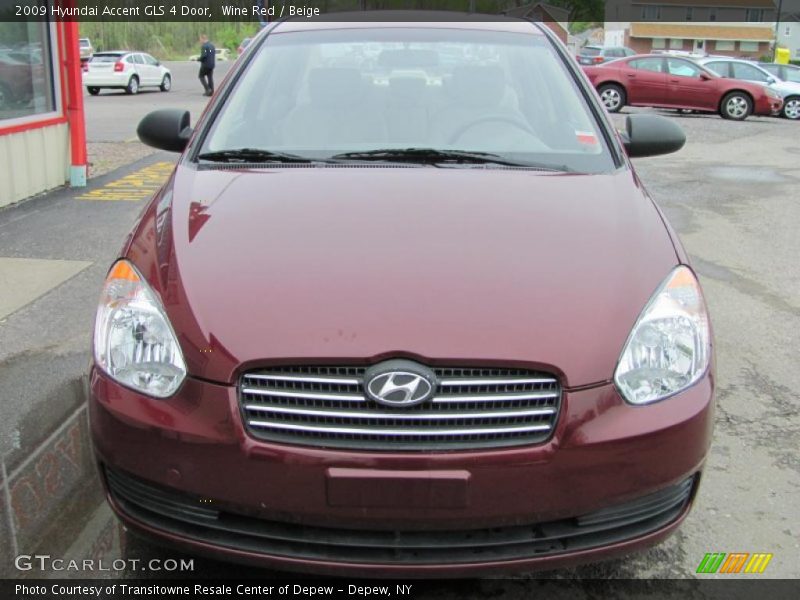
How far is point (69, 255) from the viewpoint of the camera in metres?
5.85

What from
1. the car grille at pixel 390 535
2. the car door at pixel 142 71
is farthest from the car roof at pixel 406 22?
the car door at pixel 142 71

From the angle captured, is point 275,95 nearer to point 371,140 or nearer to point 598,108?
point 371,140

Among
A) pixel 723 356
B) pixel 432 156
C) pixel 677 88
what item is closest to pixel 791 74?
pixel 677 88

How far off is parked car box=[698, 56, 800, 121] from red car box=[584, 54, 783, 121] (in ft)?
2.64

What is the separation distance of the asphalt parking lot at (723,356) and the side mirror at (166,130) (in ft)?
4.02

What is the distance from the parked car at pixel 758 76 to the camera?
19.3 m

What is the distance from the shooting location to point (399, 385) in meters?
1.98

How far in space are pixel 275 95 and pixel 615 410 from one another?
2063 millimetres

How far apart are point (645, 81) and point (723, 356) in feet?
52.3

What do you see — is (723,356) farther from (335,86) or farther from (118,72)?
(118,72)

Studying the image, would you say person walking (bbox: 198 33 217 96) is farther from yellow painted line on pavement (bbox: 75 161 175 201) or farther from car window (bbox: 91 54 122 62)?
yellow painted line on pavement (bbox: 75 161 175 201)

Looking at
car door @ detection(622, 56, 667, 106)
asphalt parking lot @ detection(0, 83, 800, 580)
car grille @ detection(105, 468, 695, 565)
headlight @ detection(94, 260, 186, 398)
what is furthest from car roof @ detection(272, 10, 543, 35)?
car door @ detection(622, 56, 667, 106)

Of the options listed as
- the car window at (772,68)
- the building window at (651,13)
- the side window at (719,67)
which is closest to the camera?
the side window at (719,67)

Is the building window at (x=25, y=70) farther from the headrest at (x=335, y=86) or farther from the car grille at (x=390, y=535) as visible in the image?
the car grille at (x=390, y=535)
